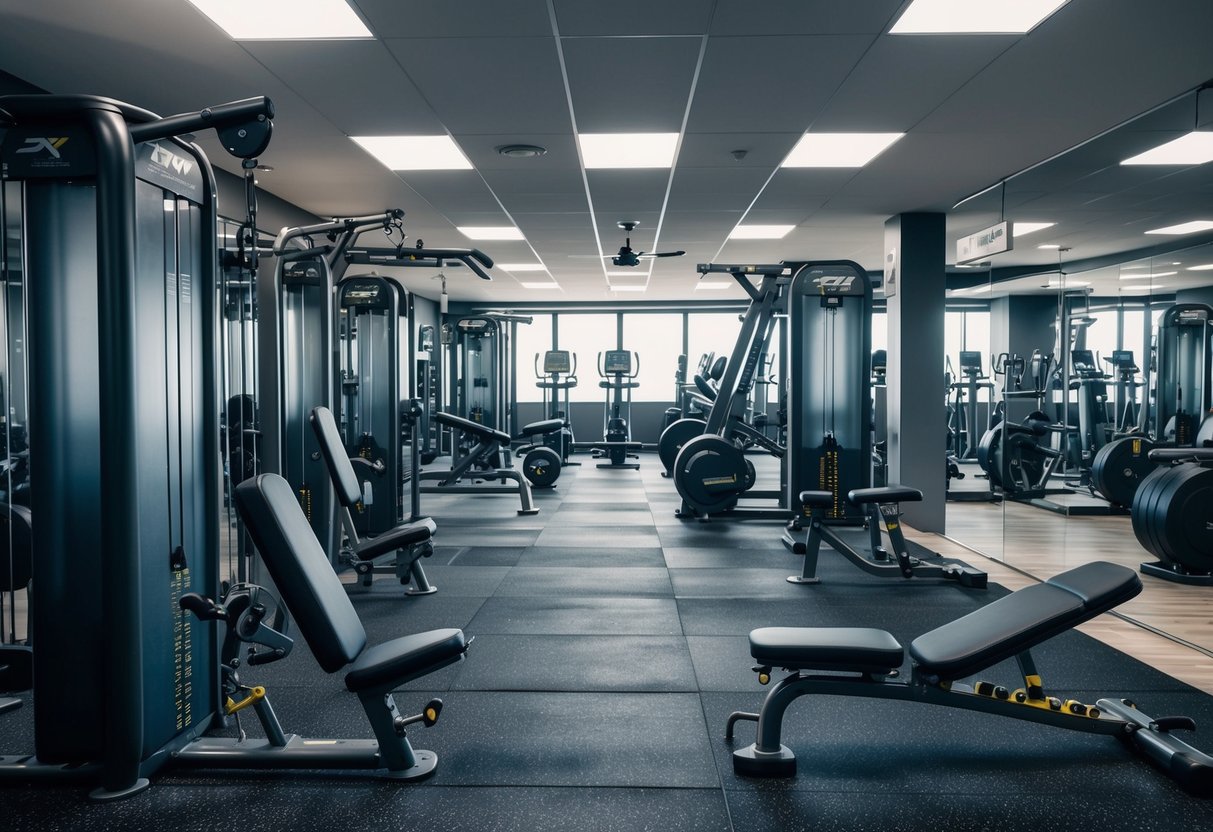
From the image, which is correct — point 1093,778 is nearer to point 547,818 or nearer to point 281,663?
point 547,818

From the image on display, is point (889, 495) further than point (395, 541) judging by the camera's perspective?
Yes

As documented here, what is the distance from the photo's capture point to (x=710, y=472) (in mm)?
5801

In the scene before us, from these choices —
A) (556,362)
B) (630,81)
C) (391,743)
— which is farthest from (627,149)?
(556,362)

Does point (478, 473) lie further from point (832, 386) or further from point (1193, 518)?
point (1193, 518)

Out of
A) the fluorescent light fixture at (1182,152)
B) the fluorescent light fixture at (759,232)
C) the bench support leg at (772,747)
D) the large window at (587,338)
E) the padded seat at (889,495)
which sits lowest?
the bench support leg at (772,747)

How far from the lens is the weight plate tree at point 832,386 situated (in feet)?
19.0

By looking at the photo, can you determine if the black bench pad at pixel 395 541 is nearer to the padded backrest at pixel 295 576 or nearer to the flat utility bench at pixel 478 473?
the padded backrest at pixel 295 576

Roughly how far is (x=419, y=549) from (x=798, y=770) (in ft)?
7.38

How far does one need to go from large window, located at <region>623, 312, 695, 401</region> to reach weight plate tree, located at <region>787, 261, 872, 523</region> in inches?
277

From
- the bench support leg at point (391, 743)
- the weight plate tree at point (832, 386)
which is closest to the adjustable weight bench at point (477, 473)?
the weight plate tree at point (832, 386)

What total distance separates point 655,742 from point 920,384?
14.5ft

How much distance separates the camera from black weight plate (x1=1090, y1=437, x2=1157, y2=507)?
17.8ft

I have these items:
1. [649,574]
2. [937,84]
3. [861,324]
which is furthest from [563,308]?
[937,84]

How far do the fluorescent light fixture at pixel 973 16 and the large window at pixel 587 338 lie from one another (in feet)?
33.4
